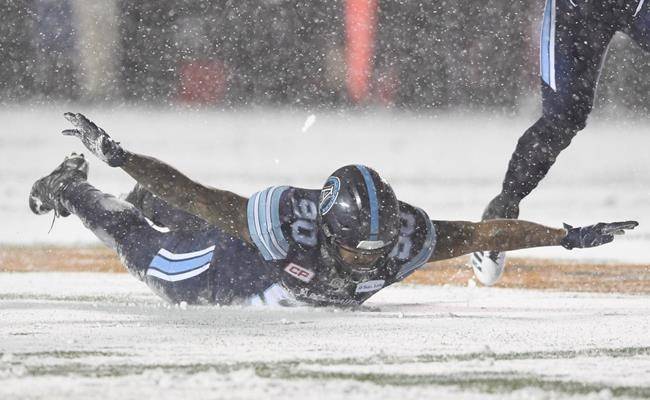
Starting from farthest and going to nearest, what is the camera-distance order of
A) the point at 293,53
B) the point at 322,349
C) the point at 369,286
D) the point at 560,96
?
the point at 293,53 → the point at 560,96 → the point at 369,286 → the point at 322,349

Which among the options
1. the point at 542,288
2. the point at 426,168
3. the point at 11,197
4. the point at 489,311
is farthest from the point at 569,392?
the point at 426,168

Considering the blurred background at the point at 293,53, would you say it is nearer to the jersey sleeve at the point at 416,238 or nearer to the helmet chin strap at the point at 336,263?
the jersey sleeve at the point at 416,238

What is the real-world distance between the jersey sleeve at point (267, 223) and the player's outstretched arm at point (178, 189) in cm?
3

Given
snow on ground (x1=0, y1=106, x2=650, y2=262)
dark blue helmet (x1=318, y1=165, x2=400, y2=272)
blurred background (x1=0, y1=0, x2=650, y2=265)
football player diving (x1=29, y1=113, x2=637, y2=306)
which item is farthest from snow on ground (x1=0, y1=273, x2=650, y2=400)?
blurred background (x1=0, y1=0, x2=650, y2=265)

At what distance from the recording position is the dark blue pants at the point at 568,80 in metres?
5.22

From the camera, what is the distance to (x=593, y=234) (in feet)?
14.7

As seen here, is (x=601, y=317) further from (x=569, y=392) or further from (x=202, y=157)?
(x=202, y=157)

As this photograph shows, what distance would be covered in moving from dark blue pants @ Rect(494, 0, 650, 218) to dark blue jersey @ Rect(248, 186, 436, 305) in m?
0.96

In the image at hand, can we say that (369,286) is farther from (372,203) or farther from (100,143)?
(100,143)

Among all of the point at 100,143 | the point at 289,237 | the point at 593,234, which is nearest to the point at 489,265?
the point at 593,234

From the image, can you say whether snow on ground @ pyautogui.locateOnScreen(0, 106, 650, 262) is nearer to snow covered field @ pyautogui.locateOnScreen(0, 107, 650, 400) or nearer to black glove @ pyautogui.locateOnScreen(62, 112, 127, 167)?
snow covered field @ pyautogui.locateOnScreen(0, 107, 650, 400)

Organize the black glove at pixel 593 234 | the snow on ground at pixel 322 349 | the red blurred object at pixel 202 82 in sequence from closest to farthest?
the snow on ground at pixel 322 349 → the black glove at pixel 593 234 → the red blurred object at pixel 202 82

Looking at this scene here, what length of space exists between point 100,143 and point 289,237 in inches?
27.5

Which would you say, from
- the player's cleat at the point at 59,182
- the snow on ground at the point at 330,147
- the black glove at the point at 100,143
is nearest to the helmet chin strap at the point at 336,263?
the black glove at the point at 100,143
